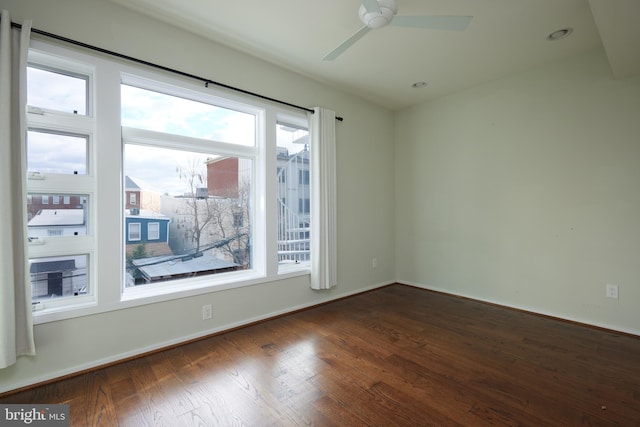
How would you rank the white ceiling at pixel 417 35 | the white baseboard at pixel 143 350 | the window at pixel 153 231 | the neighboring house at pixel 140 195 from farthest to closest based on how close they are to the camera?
1. the window at pixel 153 231
2. the neighboring house at pixel 140 195
3. the white ceiling at pixel 417 35
4. the white baseboard at pixel 143 350

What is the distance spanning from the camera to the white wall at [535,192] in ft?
8.88

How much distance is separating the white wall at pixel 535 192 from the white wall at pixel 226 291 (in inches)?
25.4

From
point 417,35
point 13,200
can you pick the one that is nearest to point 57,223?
point 13,200

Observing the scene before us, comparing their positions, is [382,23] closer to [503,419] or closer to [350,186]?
[350,186]

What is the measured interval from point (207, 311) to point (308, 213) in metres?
1.59

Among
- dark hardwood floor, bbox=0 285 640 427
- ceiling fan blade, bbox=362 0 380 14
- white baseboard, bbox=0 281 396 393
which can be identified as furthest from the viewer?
white baseboard, bbox=0 281 396 393

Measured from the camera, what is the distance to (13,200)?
70.1 inches

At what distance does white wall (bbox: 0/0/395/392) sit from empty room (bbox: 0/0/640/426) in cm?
2

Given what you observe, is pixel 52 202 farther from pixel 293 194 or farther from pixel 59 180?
pixel 293 194

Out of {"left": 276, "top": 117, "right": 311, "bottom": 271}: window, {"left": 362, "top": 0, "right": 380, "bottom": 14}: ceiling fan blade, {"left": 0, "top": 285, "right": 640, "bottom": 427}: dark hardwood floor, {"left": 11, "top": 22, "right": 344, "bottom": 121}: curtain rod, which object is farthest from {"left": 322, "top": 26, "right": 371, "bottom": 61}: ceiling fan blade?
{"left": 0, "top": 285, "right": 640, "bottom": 427}: dark hardwood floor

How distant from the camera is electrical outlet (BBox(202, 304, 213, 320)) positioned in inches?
103

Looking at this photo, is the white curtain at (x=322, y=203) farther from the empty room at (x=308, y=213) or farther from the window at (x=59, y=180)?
the window at (x=59, y=180)

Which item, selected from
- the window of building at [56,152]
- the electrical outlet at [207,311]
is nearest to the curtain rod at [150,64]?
the window of building at [56,152]

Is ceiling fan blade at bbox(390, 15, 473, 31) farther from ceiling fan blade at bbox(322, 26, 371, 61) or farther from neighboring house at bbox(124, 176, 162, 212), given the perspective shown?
neighboring house at bbox(124, 176, 162, 212)
